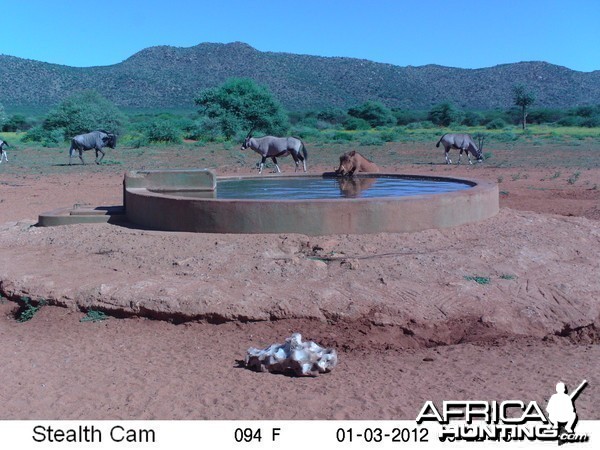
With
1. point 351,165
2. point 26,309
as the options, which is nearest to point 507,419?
point 26,309

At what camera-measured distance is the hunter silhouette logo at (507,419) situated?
4.32 m

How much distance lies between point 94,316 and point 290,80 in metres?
84.1

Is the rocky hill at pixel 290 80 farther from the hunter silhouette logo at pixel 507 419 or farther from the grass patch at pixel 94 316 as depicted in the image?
the hunter silhouette logo at pixel 507 419

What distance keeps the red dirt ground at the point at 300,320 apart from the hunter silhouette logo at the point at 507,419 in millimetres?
167

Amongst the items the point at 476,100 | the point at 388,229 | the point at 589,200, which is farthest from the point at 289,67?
the point at 388,229

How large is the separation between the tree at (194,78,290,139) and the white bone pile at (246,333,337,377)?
35.4 m

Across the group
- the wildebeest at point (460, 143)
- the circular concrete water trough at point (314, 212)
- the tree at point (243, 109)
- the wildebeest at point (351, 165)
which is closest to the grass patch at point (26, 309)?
the circular concrete water trough at point (314, 212)

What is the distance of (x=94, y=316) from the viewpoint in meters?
6.95

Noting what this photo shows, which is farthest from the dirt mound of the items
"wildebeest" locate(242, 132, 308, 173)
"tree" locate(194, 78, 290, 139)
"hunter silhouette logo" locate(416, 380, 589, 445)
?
"tree" locate(194, 78, 290, 139)

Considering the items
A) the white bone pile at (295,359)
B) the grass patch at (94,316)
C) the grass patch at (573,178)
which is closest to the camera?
the white bone pile at (295,359)

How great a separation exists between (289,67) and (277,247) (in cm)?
8658

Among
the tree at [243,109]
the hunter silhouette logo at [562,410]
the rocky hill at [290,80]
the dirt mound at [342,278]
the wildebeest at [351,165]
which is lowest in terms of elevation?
the hunter silhouette logo at [562,410]

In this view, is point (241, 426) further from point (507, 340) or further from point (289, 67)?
point (289, 67)

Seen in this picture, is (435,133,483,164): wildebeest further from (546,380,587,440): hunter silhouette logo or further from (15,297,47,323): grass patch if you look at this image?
(546,380,587,440): hunter silhouette logo
